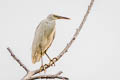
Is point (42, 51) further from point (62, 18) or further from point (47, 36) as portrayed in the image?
point (62, 18)

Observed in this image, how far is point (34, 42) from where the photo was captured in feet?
14.9

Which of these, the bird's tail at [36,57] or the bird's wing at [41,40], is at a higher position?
the bird's wing at [41,40]

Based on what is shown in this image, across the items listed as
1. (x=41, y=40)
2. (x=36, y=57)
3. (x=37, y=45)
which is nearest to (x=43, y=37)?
(x=41, y=40)

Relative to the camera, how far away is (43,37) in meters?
4.72

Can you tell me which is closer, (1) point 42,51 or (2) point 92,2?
(2) point 92,2

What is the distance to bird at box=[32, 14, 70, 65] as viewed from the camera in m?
4.58

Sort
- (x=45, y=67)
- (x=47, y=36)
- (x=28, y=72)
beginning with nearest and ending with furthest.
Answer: (x=28, y=72) → (x=45, y=67) → (x=47, y=36)

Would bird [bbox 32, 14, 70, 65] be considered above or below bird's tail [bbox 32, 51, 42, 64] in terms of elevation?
above

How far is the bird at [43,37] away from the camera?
15.0ft

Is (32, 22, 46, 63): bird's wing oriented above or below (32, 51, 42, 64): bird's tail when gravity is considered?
above

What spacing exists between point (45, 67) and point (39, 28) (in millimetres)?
968

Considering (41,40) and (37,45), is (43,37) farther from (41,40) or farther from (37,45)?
(37,45)

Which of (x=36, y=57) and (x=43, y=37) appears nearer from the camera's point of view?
(x=36, y=57)

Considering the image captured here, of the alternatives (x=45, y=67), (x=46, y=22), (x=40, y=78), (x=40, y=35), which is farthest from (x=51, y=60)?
(x=40, y=78)
